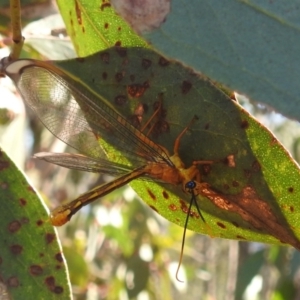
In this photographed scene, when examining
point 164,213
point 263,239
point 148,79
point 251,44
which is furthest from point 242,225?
point 251,44

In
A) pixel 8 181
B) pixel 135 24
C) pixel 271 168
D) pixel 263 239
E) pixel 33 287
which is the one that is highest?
pixel 135 24

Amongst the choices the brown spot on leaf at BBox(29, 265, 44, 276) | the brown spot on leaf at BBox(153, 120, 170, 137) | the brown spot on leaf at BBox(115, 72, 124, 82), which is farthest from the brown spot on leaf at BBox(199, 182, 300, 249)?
the brown spot on leaf at BBox(29, 265, 44, 276)

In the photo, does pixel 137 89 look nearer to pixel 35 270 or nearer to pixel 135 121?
pixel 135 121

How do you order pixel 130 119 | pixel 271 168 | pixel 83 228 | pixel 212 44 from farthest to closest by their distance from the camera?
pixel 83 228 → pixel 130 119 → pixel 271 168 → pixel 212 44

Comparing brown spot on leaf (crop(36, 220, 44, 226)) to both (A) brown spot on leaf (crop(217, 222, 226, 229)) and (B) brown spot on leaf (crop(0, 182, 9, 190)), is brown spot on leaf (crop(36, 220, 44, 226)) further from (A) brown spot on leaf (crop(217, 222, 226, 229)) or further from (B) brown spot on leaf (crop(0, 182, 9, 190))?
(A) brown spot on leaf (crop(217, 222, 226, 229))

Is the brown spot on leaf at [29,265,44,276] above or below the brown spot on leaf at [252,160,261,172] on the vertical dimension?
below

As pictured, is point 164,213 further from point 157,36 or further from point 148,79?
point 157,36

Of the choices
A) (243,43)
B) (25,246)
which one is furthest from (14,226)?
(243,43)
